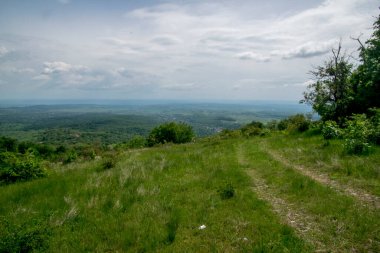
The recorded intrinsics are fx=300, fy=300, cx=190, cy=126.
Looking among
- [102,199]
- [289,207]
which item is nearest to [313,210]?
[289,207]

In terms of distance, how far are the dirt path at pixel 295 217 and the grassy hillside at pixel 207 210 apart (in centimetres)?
2

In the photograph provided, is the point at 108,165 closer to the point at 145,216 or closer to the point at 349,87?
the point at 145,216

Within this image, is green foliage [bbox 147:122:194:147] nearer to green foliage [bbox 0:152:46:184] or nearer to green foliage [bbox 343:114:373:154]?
green foliage [bbox 0:152:46:184]

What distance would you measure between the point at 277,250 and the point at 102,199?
630 cm

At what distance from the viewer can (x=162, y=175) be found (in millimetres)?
13664

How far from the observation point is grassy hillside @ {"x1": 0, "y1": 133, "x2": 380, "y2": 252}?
6.96 meters

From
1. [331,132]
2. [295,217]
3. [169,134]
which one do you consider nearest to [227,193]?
[295,217]

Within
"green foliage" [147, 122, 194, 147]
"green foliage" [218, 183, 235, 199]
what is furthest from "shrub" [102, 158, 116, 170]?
"green foliage" [147, 122, 194, 147]

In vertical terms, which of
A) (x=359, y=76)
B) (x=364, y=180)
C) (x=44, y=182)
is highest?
(x=359, y=76)

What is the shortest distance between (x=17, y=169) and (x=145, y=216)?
1085cm

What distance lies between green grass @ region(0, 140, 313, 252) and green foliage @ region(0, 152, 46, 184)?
8.68 ft

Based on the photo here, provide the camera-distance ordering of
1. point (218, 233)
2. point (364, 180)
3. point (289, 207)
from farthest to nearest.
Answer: point (364, 180) → point (289, 207) → point (218, 233)

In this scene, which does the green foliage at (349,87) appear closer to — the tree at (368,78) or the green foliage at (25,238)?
the tree at (368,78)

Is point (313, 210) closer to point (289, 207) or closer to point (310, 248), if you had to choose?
point (289, 207)
